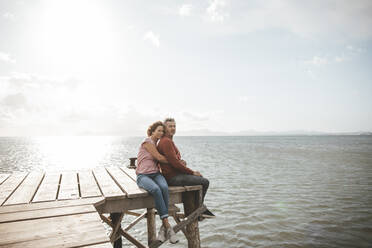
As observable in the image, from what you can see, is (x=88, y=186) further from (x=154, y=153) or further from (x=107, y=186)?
(x=154, y=153)

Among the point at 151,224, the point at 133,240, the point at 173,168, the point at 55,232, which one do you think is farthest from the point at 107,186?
the point at 151,224

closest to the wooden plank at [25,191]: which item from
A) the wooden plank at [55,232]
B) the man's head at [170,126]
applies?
the wooden plank at [55,232]

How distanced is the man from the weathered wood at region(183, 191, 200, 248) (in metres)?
0.40

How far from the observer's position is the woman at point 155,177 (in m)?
4.52

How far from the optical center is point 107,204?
4449 mm

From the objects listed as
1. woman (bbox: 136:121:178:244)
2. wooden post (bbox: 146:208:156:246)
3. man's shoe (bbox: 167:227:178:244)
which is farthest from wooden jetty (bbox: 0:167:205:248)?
wooden post (bbox: 146:208:156:246)

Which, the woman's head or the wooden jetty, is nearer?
the wooden jetty

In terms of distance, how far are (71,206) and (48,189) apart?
1415 mm

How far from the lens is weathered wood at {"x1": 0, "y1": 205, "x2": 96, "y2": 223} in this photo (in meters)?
3.38

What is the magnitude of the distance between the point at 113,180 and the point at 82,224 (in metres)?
2.61

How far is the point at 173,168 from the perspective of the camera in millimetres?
5148

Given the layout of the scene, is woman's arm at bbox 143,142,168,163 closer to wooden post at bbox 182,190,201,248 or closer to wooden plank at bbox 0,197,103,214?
wooden post at bbox 182,190,201,248

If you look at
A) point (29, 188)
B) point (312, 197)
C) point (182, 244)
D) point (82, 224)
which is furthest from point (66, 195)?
point (312, 197)

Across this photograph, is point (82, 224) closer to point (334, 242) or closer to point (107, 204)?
point (107, 204)
